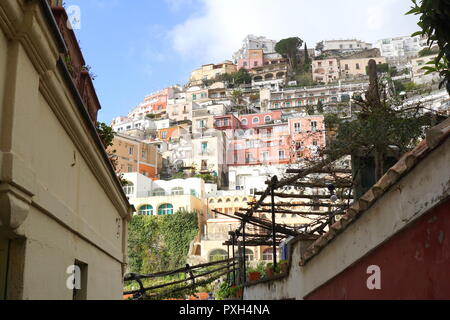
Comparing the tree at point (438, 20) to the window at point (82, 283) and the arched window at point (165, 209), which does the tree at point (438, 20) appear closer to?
the window at point (82, 283)

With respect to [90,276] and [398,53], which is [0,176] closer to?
[90,276]

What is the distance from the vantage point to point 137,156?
66438mm

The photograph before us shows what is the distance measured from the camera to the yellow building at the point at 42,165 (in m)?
3.35

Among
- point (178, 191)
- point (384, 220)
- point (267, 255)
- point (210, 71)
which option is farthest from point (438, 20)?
point (210, 71)

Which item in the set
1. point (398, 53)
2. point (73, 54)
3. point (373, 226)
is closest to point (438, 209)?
point (373, 226)

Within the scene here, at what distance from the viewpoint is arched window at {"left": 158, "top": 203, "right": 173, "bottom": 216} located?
52.6 metres

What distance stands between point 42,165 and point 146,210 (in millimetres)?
49869

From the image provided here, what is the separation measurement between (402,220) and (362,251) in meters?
1.09

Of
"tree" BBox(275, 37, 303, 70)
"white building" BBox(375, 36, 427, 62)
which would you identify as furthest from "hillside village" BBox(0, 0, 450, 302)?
"white building" BBox(375, 36, 427, 62)

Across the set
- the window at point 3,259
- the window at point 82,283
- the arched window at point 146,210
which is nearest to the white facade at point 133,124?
the arched window at point 146,210

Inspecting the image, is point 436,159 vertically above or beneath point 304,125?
beneath

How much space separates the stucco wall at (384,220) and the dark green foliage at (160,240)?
142ft
